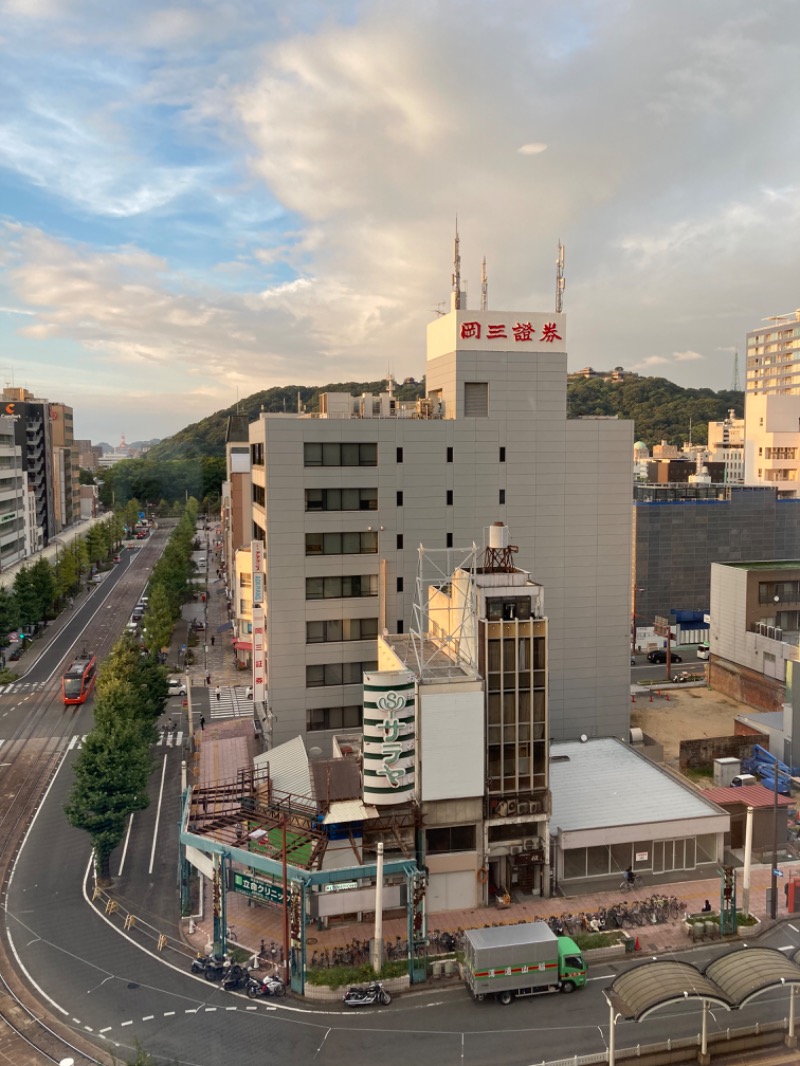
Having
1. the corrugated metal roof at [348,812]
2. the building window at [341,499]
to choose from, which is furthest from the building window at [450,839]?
the building window at [341,499]

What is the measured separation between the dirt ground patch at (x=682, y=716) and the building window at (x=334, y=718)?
22.6m

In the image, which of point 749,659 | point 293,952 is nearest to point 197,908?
point 293,952

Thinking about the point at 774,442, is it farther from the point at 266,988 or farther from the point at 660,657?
the point at 266,988

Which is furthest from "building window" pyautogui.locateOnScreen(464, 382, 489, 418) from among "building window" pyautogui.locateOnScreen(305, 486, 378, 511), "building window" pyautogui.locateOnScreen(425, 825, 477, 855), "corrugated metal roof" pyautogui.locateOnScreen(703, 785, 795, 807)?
"building window" pyautogui.locateOnScreen(425, 825, 477, 855)

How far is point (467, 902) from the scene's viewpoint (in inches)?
1473

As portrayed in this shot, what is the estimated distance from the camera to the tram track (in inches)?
1094

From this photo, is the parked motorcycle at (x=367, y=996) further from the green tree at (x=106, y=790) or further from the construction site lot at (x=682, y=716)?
the construction site lot at (x=682, y=716)

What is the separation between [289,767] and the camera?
42.1 meters

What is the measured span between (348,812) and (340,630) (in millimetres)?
18518

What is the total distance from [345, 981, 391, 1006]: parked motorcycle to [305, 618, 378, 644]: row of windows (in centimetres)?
2460

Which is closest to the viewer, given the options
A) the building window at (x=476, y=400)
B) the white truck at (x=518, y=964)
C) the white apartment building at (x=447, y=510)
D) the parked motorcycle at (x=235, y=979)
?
the white truck at (x=518, y=964)

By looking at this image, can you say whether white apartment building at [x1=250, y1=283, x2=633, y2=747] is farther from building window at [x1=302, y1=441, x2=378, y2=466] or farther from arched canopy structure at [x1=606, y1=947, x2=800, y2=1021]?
arched canopy structure at [x1=606, y1=947, x2=800, y2=1021]

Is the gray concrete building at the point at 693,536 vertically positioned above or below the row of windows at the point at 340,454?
below

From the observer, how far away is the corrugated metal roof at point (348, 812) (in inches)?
1383
